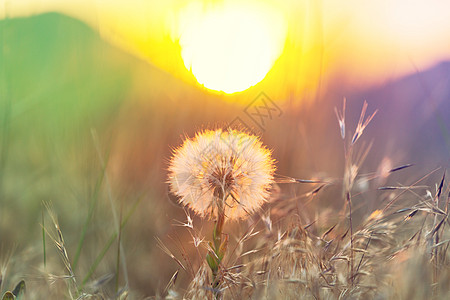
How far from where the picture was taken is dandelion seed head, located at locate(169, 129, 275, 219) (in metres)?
1.26

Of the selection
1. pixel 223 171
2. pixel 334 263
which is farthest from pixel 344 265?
pixel 223 171

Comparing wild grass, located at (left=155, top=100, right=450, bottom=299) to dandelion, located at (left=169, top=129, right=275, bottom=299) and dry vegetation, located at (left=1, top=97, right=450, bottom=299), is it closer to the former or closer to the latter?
dry vegetation, located at (left=1, top=97, right=450, bottom=299)

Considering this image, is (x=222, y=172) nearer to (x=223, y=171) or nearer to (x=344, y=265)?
(x=223, y=171)

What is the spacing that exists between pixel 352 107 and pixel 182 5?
3.70ft

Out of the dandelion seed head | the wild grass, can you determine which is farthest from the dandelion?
the wild grass

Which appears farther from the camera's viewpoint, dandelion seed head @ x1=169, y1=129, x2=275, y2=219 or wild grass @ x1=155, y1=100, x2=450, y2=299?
dandelion seed head @ x1=169, y1=129, x2=275, y2=219

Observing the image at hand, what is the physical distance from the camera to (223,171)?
1265mm

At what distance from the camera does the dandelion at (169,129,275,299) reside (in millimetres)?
1253

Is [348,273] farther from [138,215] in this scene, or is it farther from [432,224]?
[138,215]

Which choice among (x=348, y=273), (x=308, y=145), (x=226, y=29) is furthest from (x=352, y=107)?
(x=348, y=273)

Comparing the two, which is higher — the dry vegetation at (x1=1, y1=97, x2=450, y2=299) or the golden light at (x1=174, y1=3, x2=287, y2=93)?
the golden light at (x1=174, y1=3, x2=287, y2=93)

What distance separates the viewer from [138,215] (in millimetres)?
1784

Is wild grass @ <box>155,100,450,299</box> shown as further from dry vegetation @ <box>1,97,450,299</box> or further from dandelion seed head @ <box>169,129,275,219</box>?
dandelion seed head @ <box>169,129,275,219</box>

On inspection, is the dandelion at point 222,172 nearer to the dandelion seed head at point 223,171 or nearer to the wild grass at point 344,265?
the dandelion seed head at point 223,171
